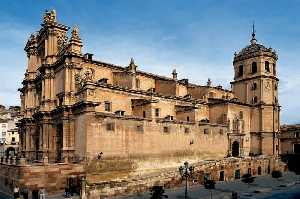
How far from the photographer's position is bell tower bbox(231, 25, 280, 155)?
53188 mm

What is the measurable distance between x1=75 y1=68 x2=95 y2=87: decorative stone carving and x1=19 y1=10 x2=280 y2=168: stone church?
0.14 ft

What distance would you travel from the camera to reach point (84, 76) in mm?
39375

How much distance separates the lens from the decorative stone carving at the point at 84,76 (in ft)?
121

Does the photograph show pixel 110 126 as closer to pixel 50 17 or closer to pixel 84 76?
pixel 84 76

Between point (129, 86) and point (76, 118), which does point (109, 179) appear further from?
point (129, 86)

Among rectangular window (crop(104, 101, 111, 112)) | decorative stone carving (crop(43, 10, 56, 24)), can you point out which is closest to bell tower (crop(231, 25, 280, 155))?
rectangular window (crop(104, 101, 111, 112))

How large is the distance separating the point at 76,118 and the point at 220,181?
1760cm

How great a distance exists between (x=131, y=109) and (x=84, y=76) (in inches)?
258

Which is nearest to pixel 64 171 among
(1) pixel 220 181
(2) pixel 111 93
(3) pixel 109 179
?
(3) pixel 109 179

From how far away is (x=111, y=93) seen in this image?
128 feet

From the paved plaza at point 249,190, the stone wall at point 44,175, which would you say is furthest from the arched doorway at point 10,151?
the paved plaza at point 249,190

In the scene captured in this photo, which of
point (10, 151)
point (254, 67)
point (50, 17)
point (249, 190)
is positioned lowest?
point (249, 190)

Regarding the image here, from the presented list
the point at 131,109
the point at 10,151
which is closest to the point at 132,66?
the point at 131,109

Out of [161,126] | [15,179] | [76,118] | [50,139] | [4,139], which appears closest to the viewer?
[15,179]
